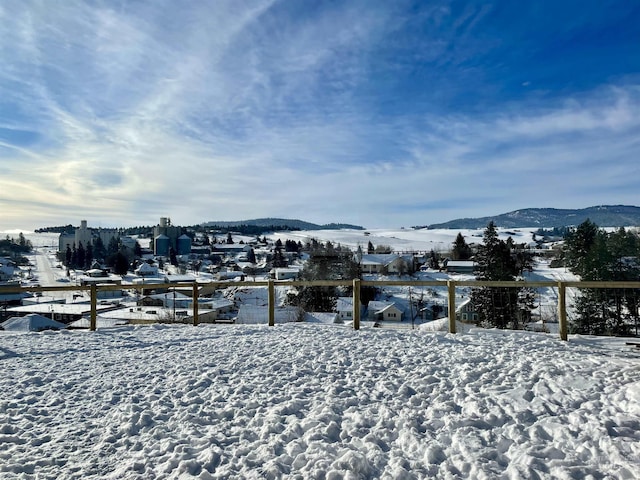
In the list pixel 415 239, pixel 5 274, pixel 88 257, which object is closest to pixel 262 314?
pixel 5 274

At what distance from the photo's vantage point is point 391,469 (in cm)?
316

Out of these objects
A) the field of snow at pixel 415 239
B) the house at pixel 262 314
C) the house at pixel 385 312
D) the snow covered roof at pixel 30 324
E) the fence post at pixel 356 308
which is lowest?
the house at pixel 385 312

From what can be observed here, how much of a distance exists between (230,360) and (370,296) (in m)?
32.6

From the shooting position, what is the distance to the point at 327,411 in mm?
4180

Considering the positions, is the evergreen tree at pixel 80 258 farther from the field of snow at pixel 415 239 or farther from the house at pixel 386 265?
the house at pixel 386 265

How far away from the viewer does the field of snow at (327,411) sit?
325 centimetres

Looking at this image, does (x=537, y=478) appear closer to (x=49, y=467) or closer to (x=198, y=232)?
(x=49, y=467)

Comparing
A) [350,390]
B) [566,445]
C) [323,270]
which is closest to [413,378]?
[350,390]

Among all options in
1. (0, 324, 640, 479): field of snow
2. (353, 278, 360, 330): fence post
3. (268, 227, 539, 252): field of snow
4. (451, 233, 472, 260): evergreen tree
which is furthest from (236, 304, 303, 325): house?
(268, 227, 539, 252): field of snow

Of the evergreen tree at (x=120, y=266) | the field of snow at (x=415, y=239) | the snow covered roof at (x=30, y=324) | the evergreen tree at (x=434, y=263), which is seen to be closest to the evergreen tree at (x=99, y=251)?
the evergreen tree at (x=120, y=266)

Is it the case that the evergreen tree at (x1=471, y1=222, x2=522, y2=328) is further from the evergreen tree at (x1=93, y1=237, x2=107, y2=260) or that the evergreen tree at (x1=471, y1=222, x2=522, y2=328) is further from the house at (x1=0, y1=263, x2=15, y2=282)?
→ the evergreen tree at (x1=93, y1=237, x2=107, y2=260)

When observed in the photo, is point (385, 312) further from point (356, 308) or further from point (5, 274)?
point (5, 274)

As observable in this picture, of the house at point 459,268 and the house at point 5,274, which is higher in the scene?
the house at point 5,274

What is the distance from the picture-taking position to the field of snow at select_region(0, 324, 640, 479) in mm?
3248
